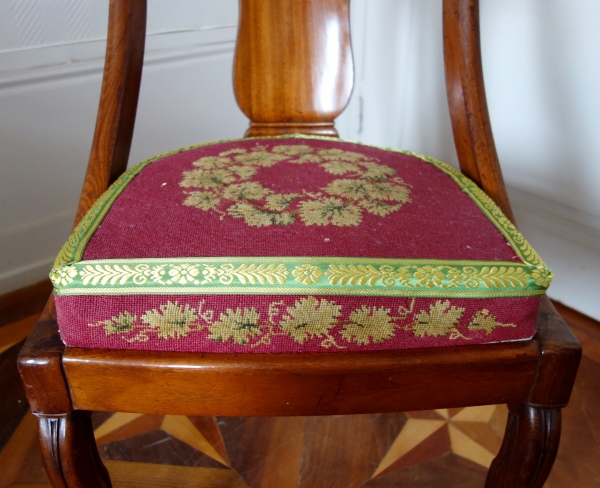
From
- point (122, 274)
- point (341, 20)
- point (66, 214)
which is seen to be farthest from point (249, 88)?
point (66, 214)

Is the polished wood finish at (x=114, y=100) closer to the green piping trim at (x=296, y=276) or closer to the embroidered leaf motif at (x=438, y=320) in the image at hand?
the green piping trim at (x=296, y=276)

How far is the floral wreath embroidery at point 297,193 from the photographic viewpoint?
465mm

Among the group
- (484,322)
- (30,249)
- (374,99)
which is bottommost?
(30,249)

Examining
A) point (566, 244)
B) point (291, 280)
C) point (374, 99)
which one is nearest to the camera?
point (291, 280)

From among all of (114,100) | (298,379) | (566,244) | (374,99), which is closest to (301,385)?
(298,379)

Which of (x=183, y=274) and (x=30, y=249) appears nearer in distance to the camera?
(x=183, y=274)

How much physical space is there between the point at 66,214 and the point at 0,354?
0.27 metres

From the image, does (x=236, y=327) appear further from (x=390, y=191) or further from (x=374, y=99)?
(x=374, y=99)

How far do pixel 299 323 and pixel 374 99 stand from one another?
839 millimetres

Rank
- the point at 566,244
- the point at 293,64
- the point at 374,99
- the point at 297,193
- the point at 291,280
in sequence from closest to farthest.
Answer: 1. the point at 291,280
2. the point at 297,193
3. the point at 293,64
4. the point at 566,244
5. the point at 374,99

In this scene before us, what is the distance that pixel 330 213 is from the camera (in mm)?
466

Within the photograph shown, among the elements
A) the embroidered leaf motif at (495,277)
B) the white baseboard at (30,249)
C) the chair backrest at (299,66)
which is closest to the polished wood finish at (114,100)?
the chair backrest at (299,66)

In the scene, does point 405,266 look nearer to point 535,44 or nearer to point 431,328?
point 431,328

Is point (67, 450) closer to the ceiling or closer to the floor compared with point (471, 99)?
closer to the floor
